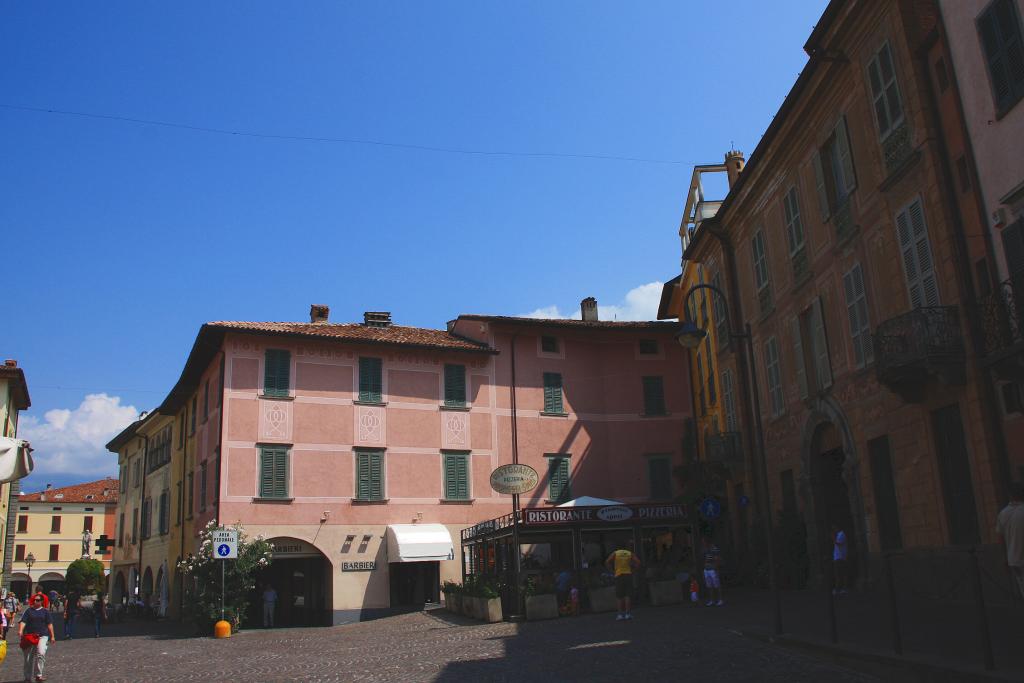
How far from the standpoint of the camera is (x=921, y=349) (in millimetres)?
14469

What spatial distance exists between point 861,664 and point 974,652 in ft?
3.90

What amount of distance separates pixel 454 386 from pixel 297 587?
29.8ft

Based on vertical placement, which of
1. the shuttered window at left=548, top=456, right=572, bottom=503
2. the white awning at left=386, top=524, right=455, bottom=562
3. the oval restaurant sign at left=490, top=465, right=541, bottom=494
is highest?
the shuttered window at left=548, top=456, right=572, bottom=503

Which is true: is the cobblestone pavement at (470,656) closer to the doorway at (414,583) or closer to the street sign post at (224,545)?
the street sign post at (224,545)

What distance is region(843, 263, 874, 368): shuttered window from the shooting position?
18062mm

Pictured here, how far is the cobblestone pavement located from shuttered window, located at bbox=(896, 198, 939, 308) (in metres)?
6.69

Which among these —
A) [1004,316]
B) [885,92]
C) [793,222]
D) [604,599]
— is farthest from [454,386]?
[1004,316]

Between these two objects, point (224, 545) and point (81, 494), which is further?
point (81, 494)

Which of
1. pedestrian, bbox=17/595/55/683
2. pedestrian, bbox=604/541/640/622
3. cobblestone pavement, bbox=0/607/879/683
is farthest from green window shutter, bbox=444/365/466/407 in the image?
pedestrian, bbox=17/595/55/683

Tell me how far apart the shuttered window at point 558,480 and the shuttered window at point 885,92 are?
751 inches

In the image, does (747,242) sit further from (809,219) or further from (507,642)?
(507,642)

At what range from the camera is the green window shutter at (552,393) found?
33.8 m

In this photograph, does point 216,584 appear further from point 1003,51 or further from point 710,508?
point 1003,51

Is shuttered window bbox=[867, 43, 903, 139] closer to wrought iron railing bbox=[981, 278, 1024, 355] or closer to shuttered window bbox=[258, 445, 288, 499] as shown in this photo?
wrought iron railing bbox=[981, 278, 1024, 355]
